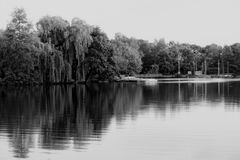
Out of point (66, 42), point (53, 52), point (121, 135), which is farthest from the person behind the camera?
point (66, 42)

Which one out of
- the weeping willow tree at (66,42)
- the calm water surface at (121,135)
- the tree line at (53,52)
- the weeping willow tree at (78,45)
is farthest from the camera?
the weeping willow tree at (78,45)

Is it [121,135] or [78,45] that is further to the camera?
[78,45]

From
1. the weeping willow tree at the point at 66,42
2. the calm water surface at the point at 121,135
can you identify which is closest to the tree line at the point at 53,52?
the weeping willow tree at the point at 66,42

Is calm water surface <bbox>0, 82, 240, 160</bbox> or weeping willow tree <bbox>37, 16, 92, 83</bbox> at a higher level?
Answer: weeping willow tree <bbox>37, 16, 92, 83</bbox>

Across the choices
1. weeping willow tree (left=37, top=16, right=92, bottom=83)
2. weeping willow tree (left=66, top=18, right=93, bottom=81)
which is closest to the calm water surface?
weeping willow tree (left=37, top=16, right=92, bottom=83)

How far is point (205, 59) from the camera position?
12512 centimetres

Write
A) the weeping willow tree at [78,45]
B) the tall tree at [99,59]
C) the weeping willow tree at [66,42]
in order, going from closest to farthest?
the weeping willow tree at [66,42] → the weeping willow tree at [78,45] → the tall tree at [99,59]

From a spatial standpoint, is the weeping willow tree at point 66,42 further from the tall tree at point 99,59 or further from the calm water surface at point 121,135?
the calm water surface at point 121,135

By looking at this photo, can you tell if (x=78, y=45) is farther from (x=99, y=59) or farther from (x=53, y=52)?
(x=99, y=59)

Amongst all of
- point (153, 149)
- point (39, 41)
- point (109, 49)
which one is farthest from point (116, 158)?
point (109, 49)

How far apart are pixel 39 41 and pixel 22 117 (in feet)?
121

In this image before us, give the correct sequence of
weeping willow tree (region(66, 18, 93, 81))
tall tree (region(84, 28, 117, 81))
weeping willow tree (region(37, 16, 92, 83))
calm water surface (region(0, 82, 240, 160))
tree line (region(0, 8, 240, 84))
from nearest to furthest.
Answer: calm water surface (region(0, 82, 240, 160))
tree line (region(0, 8, 240, 84))
weeping willow tree (region(37, 16, 92, 83))
weeping willow tree (region(66, 18, 93, 81))
tall tree (region(84, 28, 117, 81))

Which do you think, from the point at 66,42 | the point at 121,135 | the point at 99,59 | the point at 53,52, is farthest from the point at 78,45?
the point at 121,135

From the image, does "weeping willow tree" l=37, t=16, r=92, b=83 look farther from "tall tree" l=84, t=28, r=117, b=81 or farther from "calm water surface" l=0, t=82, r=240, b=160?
"calm water surface" l=0, t=82, r=240, b=160
